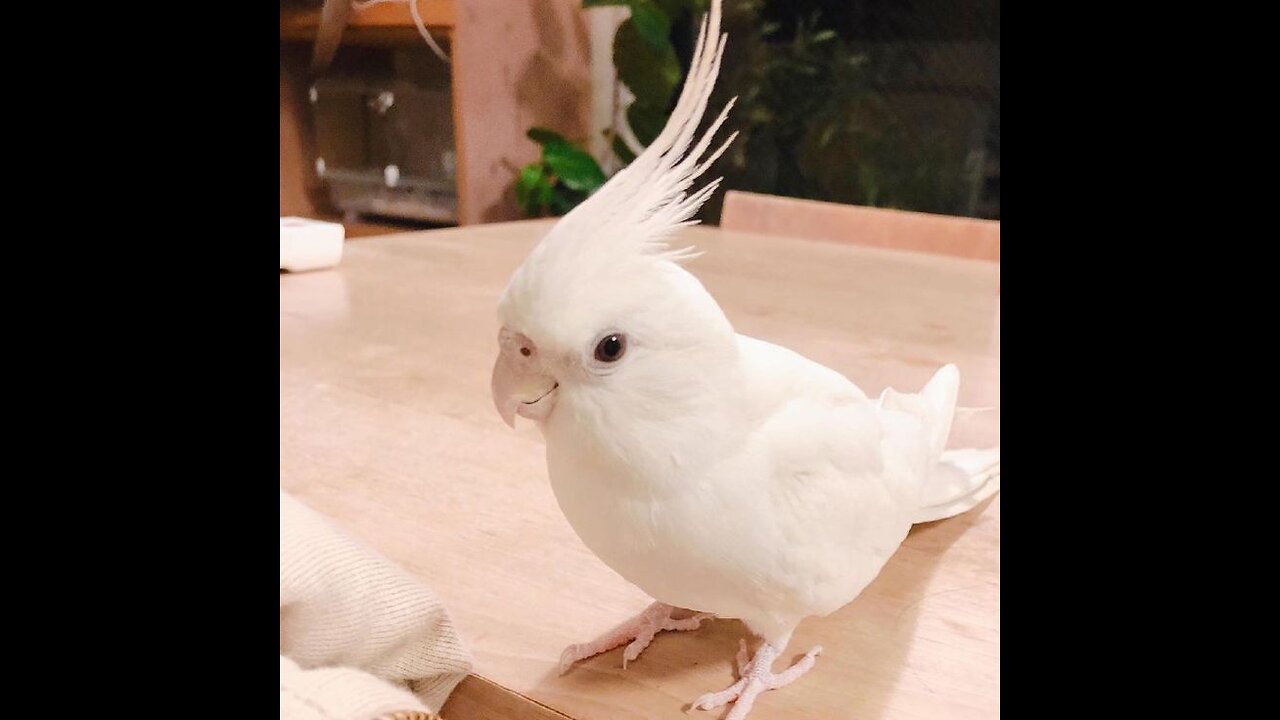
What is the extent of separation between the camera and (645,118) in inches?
112

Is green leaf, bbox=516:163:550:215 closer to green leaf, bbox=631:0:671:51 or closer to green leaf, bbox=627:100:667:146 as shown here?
green leaf, bbox=627:100:667:146

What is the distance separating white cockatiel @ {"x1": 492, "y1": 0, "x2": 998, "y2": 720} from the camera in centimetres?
52

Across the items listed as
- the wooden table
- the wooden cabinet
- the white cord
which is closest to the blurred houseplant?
the wooden cabinet

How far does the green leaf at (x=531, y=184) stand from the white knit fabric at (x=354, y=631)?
2.42 meters

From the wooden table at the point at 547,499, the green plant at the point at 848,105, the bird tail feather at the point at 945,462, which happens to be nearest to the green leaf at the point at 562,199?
the green plant at the point at 848,105

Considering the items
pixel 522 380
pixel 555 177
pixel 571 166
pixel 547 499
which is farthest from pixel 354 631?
pixel 555 177

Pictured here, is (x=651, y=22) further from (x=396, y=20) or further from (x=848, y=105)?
(x=396, y=20)

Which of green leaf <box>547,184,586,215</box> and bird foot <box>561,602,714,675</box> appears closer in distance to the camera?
bird foot <box>561,602,714,675</box>

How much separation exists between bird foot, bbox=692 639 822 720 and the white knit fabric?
6.3 inches

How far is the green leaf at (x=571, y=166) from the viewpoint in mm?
2850

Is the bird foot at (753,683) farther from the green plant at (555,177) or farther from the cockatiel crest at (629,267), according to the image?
the green plant at (555,177)
